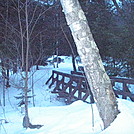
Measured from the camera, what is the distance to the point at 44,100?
8969mm

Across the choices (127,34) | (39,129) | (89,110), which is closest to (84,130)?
(89,110)

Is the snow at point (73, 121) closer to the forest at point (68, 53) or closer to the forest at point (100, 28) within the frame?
the forest at point (68, 53)

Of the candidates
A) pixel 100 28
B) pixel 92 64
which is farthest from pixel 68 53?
pixel 92 64

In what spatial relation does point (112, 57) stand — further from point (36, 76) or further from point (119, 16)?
point (36, 76)

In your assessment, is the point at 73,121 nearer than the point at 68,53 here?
Yes

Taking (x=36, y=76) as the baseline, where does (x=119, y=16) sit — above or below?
above

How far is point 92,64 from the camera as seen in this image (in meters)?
2.88

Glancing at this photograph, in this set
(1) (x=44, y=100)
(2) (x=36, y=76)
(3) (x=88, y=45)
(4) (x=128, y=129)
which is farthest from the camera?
(2) (x=36, y=76)

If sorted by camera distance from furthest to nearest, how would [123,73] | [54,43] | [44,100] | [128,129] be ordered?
1. [54,43]
2. [123,73]
3. [44,100]
4. [128,129]

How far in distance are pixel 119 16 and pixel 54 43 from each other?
3.97 m

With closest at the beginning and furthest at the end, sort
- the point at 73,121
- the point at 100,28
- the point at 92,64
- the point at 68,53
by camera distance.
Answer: the point at 92,64 < the point at 73,121 < the point at 100,28 < the point at 68,53

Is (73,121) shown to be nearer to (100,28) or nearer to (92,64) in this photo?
(92,64)

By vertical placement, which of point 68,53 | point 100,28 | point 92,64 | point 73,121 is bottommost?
point 73,121

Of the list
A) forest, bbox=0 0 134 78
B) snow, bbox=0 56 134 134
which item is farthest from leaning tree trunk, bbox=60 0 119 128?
forest, bbox=0 0 134 78
